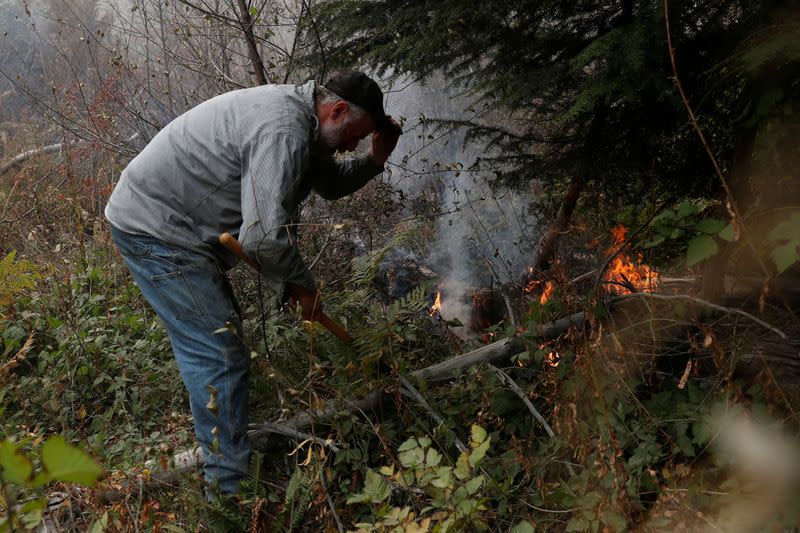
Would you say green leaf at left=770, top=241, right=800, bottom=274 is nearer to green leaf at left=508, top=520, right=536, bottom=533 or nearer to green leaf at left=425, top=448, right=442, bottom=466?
green leaf at left=508, top=520, right=536, bottom=533

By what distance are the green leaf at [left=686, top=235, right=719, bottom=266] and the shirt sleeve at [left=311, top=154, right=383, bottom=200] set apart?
1.88 meters

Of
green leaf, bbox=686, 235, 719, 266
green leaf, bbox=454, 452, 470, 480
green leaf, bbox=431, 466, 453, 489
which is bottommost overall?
green leaf, bbox=454, 452, 470, 480

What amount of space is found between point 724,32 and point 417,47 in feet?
5.47

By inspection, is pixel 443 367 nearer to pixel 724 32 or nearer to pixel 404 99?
pixel 724 32

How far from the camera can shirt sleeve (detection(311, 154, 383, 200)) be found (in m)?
3.85

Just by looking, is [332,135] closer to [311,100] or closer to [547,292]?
[311,100]

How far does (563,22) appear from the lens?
3.80m

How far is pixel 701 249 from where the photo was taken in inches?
105

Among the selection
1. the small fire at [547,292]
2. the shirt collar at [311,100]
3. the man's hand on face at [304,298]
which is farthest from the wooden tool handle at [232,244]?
the small fire at [547,292]

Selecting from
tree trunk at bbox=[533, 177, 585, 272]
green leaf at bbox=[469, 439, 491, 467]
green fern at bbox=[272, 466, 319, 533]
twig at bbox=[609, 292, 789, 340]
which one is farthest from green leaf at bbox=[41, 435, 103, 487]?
tree trunk at bbox=[533, 177, 585, 272]

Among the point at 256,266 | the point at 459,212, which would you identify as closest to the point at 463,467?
the point at 256,266

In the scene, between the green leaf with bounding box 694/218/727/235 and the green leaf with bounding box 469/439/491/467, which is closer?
the green leaf with bounding box 469/439/491/467

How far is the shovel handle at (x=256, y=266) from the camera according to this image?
2965 millimetres

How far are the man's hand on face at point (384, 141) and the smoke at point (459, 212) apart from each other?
2.73 ft
